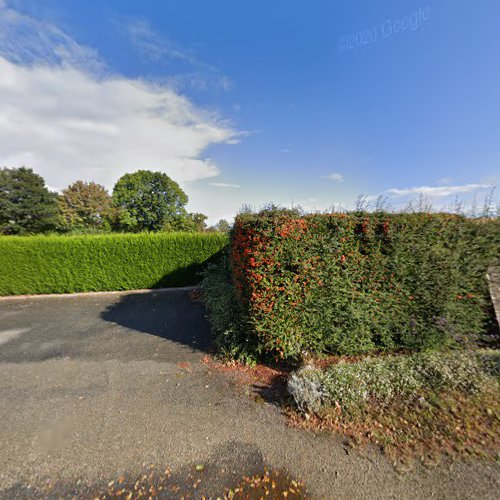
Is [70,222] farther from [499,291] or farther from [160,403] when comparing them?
[499,291]

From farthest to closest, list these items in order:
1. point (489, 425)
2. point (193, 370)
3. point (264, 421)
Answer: point (193, 370) → point (264, 421) → point (489, 425)

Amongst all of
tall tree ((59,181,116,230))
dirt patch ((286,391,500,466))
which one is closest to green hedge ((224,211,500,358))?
dirt patch ((286,391,500,466))

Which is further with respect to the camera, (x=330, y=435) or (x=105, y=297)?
(x=105, y=297)

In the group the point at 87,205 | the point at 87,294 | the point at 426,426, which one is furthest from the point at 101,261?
the point at 87,205

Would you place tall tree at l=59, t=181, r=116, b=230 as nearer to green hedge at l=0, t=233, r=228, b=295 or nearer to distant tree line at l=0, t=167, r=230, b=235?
distant tree line at l=0, t=167, r=230, b=235

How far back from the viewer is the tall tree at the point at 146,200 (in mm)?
36469

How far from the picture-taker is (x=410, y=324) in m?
4.11

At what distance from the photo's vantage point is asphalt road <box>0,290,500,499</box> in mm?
2180

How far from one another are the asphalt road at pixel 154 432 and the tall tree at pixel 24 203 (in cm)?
3170

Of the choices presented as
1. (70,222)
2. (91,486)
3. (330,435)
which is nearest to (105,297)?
(91,486)

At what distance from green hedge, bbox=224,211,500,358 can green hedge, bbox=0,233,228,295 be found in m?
6.75

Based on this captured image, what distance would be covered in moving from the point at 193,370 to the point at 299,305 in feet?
7.77

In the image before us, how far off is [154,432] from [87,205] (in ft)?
152

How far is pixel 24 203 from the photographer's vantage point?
87.2ft
